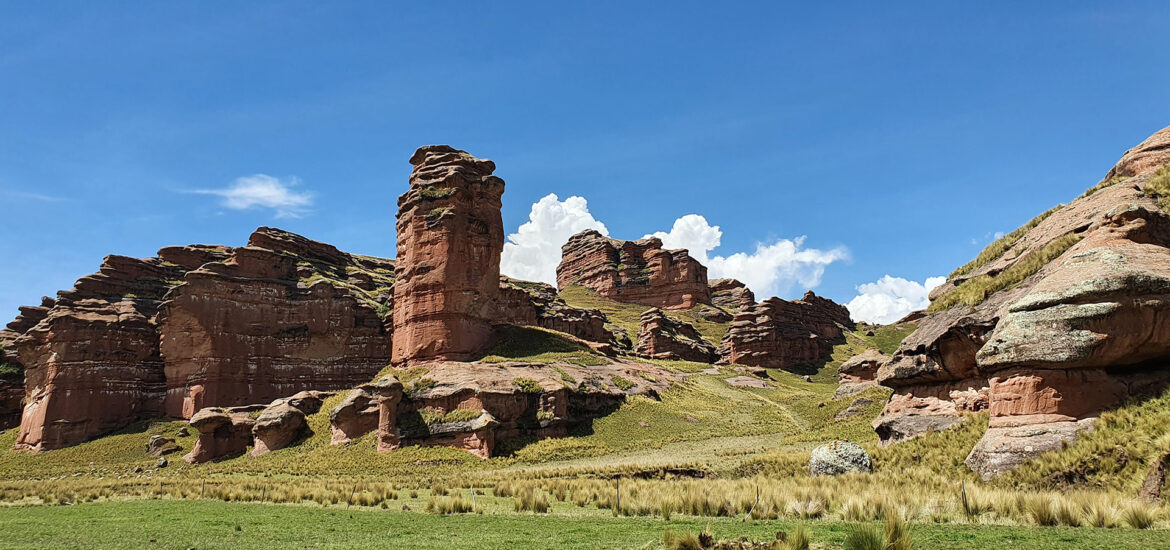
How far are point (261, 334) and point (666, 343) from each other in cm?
5274

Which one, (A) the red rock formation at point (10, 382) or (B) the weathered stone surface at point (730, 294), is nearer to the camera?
(A) the red rock formation at point (10, 382)

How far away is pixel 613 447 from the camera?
4478 centimetres

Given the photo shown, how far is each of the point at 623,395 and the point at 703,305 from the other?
266 ft

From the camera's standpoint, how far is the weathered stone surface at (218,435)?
50.0 meters

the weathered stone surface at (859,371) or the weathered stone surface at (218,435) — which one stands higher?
the weathered stone surface at (859,371)

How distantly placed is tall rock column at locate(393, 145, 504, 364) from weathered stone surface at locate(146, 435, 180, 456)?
64.1ft

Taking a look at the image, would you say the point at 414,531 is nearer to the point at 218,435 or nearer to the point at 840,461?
the point at 840,461

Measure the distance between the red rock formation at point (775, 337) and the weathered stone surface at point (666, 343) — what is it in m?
4.63

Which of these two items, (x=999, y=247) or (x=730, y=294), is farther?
(x=730, y=294)

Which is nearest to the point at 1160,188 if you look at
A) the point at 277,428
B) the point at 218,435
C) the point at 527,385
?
the point at 527,385

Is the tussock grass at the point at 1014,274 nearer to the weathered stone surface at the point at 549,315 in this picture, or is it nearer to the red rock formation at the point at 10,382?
the weathered stone surface at the point at 549,315

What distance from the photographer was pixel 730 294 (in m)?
148

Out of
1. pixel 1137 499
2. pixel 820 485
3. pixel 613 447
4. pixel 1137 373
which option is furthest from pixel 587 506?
pixel 613 447

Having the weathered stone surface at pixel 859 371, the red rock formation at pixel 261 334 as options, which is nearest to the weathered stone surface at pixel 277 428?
the red rock formation at pixel 261 334
